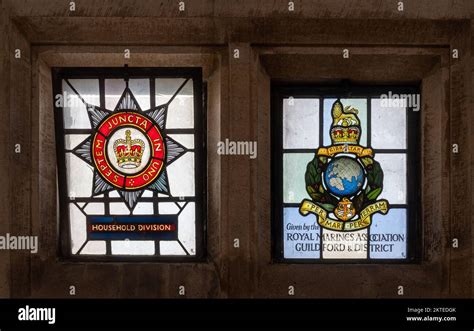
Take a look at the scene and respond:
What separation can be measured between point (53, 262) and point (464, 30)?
2.62 metres

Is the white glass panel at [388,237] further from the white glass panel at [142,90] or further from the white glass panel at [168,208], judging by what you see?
the white glass panel at [142,90]

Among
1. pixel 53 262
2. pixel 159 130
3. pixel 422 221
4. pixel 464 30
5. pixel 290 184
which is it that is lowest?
pixel 53 262

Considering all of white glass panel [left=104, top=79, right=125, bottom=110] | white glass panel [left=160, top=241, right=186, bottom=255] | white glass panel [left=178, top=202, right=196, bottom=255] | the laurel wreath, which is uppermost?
white glass panel [left=104, top=79, right=125, bottom=110]

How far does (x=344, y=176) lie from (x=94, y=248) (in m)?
1.51

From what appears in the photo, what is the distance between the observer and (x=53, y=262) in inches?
129

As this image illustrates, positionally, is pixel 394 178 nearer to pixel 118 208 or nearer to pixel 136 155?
pixel 136 155

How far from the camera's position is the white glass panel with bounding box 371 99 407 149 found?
11.0 feet

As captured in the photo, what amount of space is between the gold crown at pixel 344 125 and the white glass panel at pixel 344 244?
1.75 feet

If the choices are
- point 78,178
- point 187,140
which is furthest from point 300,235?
point 78,178

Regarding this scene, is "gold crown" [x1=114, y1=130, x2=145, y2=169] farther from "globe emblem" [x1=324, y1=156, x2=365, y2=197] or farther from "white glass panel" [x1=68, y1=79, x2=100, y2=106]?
"globe emblem" [x1=324, y1=156, x2=365, y2=197]

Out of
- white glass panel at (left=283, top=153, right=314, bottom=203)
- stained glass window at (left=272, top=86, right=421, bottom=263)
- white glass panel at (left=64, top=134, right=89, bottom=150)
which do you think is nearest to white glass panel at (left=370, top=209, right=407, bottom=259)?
stained glass window at (left=272, top=86, right=421, bottom=263)

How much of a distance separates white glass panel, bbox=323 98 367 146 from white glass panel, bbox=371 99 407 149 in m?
0.05

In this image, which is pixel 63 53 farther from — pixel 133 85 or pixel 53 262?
pixel 53 262
